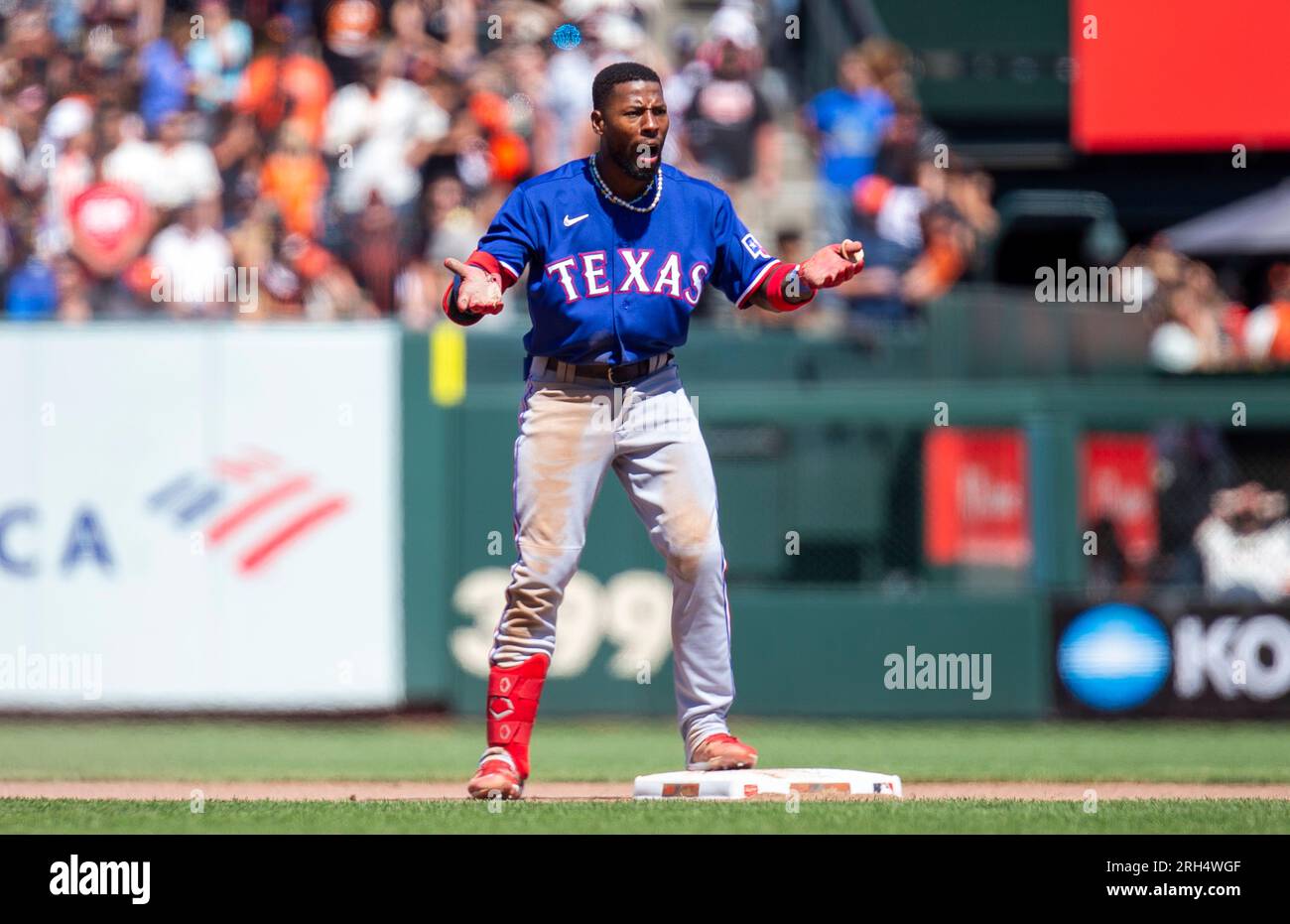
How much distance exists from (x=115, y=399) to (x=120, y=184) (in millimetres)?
2127

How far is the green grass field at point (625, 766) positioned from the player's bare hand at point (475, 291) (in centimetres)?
144

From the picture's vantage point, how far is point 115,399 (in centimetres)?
1163

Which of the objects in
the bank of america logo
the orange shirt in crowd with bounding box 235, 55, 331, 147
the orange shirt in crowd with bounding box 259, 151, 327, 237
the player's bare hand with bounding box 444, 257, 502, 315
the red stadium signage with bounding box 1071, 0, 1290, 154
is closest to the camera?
the player's bare hand with bounding box 444, 257, 502, 315

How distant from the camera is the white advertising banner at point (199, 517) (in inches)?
449

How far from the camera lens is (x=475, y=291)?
6.05 meters

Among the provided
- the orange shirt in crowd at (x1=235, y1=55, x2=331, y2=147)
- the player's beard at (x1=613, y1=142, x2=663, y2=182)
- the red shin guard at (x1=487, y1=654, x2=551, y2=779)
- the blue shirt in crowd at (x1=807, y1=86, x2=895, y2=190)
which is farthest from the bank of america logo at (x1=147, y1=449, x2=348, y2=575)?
the player's beard at (x1=613, y1=142, x2=663, y2=182)

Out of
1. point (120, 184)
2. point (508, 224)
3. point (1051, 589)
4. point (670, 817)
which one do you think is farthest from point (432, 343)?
point (670, 817)

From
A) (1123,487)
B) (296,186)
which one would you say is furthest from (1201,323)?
(296,186)

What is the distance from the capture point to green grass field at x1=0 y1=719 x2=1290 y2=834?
17.8ft

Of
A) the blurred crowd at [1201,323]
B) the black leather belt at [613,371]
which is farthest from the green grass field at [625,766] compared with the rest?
the blurred crowd at [1201,323]

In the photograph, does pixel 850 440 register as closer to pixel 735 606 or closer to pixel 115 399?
pixel 735 606

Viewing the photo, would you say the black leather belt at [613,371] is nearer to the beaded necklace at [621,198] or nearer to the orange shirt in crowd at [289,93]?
the beaded necklace at [621,198]

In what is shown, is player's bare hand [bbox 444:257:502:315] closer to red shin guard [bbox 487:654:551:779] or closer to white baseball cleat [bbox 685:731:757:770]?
red shin guard [bbox 487:654:551:779]
